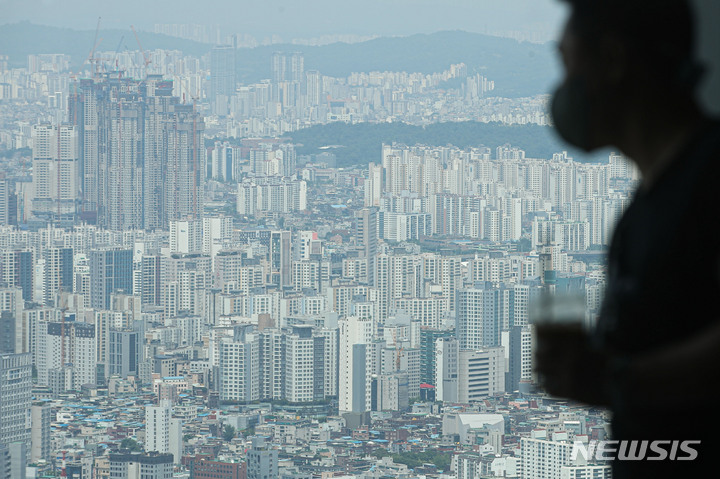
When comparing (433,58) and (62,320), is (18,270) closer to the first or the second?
(62,320)

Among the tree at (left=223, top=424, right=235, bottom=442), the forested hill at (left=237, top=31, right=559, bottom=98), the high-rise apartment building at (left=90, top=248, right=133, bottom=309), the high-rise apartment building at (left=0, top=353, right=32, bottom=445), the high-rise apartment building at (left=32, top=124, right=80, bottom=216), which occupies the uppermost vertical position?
the forested hill at (left=237, top=31, right=559, bottom=98)

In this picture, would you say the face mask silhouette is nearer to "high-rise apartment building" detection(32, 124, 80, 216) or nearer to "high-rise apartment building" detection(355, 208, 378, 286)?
"high-rise apartment building" detection(355, 208, 378, 286)

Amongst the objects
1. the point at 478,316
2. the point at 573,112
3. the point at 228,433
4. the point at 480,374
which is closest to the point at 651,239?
the point at 573,112

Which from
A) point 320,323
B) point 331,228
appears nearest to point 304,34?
point 331,228

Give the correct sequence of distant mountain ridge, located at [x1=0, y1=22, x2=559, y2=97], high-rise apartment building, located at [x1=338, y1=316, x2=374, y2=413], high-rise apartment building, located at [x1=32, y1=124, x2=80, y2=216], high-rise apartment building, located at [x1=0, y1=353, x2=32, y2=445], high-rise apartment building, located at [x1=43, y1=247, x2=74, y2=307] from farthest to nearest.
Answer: distant mountain ridge, located at [x1=0, y1=22, x2=559, y2=97]
high-rise apartment building, located at [x1=32, y1=124, x2=80, y2=216]
high-rise apartment building, located at [x1=43, y1=247, x2=74, y2=307]
high-rise apartment building, located at [x1=338, y1=316, x2=374, y2=413]
high-rise apartment building, located at [x1=0, y1=353, x2=32, y2=445]

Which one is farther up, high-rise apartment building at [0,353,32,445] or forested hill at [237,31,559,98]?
forested hill at [237,31,559,98]

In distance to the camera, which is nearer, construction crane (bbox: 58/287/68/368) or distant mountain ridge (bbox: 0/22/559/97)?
construction crane (bbox: 58/287/68/368)

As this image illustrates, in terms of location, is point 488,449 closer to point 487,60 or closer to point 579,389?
point 579,389

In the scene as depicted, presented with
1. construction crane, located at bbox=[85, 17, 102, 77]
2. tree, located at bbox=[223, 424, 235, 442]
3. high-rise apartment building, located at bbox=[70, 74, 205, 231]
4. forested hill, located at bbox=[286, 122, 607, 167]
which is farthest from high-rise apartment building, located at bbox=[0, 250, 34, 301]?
construction crane, located at bbox=[85, 17, 102, 77]
